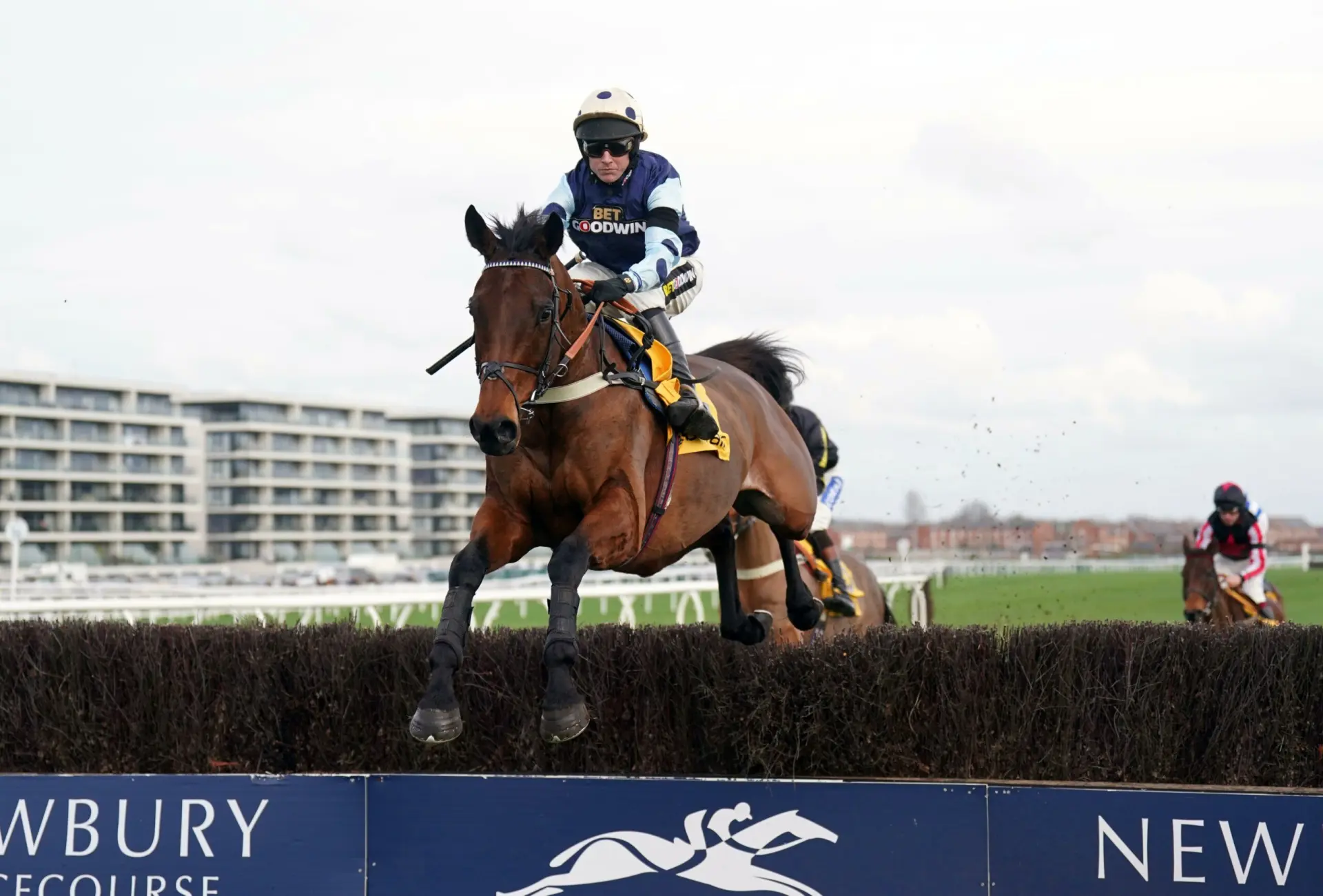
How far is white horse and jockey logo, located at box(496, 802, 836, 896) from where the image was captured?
17.3 feet

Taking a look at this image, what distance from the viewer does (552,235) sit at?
4.93 metres

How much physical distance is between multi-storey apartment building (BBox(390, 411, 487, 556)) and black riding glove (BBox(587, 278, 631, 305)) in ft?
350

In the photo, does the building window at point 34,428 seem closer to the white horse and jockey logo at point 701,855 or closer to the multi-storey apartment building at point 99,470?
the multi-storey apartment building at point 99,470

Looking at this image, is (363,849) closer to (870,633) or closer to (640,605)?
(870,633)

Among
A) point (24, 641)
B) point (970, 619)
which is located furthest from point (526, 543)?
point (970, 619)

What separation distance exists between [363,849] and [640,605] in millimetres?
21329

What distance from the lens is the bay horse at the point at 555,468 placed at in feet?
15.3

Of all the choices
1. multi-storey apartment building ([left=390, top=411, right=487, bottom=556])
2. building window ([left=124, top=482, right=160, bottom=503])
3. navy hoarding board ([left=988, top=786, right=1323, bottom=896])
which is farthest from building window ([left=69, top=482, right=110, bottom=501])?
navy hoarding board ([left=988, top=786, right=1323, bottom=896])

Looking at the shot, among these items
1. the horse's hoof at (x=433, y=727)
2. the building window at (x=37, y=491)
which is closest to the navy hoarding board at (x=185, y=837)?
the horse's hoof at (x=433, y=727)

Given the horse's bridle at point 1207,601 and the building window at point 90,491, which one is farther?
the building window at point 90,491

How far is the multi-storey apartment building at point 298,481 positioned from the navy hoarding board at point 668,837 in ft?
306

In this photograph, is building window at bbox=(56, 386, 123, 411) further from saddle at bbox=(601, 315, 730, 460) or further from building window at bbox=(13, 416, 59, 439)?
saddle at bbox=(601, 315, 730, 460)

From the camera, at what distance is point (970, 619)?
2292cm

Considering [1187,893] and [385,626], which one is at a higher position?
[385,626]
